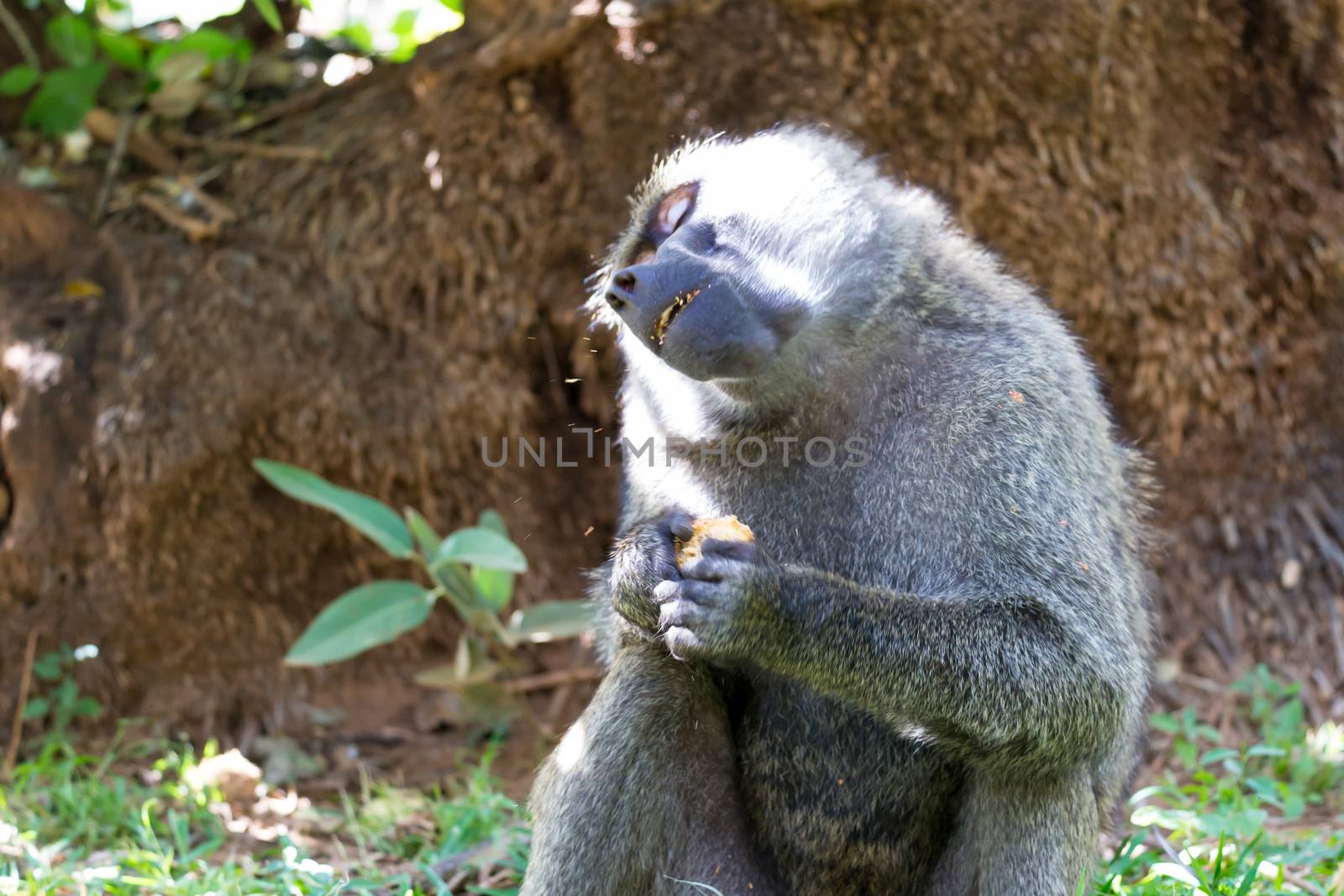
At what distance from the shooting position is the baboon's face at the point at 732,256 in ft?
7.07

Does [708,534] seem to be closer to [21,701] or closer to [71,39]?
[21,701]

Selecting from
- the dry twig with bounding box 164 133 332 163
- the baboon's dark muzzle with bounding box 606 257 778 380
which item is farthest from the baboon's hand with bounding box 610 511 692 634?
the dry twig with bounding box 164 133 332 163

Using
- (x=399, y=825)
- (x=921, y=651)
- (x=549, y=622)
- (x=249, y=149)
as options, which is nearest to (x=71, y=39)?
(x=249, y=149)

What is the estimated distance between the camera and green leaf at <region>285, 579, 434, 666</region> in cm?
314

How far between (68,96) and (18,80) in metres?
0.18

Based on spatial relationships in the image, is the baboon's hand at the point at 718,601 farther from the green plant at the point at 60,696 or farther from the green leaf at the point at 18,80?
the green leaf at the point at 18,80

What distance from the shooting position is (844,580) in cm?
209

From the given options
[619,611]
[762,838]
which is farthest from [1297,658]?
[619,611]

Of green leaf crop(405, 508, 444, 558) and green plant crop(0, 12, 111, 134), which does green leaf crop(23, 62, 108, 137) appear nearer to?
green plant crop(0, 12, 111, 134)

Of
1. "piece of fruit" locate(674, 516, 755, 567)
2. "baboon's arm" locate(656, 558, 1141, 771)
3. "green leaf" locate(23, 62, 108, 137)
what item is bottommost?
"baboon's arm" locate(656, 558, 1141, 771)

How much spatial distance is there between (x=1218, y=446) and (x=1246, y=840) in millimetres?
1648

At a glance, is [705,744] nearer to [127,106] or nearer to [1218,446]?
[1218,446]

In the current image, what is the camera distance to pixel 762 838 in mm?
2352

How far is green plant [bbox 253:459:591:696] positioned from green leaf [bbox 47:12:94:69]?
1.57m
